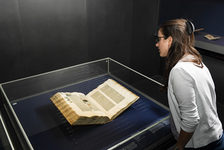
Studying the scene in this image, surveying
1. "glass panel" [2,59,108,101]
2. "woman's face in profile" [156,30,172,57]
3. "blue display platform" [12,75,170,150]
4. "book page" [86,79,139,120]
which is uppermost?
"woman's face in profile" [156,30,172,57]

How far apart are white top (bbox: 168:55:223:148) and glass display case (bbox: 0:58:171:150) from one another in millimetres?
107

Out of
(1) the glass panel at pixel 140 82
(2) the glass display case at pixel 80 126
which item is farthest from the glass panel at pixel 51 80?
(1) the glass panel at pixel 140 82

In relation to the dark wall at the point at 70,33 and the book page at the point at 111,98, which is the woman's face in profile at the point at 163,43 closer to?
the book page at the point at 111,98

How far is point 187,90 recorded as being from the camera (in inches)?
44.1

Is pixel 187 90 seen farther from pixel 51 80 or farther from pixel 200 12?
pixel 200 12

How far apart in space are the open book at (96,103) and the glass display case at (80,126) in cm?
5

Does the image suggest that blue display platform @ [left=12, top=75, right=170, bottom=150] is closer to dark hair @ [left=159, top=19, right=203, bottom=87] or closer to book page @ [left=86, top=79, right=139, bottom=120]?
book page @ [left=86, top=79, right=139, bottom=120]

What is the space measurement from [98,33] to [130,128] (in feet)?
6.33

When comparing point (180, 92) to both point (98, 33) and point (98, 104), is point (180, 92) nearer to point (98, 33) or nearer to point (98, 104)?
Result: point (98, 104)

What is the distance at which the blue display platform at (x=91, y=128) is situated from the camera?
3.84 ft

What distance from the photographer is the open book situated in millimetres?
1301

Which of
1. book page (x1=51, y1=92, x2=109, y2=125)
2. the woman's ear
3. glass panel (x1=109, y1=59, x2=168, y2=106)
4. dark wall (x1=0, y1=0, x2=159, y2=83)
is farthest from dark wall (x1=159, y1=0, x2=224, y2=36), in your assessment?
book page (x1=51, y1=92, x2=109, y2=125)

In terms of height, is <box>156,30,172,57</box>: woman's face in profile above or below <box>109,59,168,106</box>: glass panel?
above

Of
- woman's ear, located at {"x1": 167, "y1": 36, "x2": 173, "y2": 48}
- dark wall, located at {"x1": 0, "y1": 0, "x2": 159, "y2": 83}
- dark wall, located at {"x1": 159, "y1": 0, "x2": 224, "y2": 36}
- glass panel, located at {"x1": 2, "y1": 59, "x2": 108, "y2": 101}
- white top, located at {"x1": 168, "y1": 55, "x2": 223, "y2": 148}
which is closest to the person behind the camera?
white top, located at {"x1": 168, "y1": 55, "x2": 223, "y2": 148}
